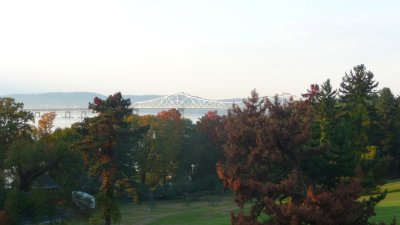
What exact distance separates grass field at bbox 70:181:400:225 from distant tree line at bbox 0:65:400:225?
1.42 metres

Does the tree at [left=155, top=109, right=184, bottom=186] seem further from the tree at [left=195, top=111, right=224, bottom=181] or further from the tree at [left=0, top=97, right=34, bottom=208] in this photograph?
the tree at [left=0, top=97, right=34, bottom=208]

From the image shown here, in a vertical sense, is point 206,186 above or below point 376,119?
below

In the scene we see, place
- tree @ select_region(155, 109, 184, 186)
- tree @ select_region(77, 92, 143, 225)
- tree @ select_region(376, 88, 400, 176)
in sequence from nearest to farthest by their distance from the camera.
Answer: tree @ select_region(77, 92, 143, 225) → tree @ select_region(376, 88, 400, 176) → tree @ select_region(155, 109, 184, 186)

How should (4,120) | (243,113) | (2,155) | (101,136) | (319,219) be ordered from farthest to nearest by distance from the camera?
(4,120)
(101,136)
(2,155)
(243,113)
(319,219)

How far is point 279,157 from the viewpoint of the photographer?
55.3 feet

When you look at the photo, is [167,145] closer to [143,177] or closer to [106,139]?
[143,177]

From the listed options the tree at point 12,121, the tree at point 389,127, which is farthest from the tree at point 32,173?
the tree at point 389,127

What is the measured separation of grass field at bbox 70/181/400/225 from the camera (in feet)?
96.4

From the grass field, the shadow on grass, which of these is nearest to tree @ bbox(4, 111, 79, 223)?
the grass field

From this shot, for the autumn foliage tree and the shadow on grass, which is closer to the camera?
the autumn foliage tree

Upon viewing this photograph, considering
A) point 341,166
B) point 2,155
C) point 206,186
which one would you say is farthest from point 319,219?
point 206,186

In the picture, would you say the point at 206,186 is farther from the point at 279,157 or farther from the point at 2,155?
the point at 279,157

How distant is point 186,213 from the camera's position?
40344 millimetres

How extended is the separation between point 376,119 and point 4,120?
33835 mm
